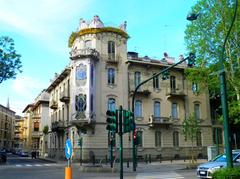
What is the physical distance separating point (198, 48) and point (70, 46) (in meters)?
20.3

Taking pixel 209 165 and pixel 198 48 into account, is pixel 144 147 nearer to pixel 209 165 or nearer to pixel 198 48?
pixel 198 48

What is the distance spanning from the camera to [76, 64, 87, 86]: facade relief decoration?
37.5 m

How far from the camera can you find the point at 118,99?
38.9 meters

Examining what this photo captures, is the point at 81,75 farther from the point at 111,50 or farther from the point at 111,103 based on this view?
the point at 111,50

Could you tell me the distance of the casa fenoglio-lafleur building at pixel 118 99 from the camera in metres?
37.0

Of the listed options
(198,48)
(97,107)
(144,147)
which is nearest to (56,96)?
(97,107)

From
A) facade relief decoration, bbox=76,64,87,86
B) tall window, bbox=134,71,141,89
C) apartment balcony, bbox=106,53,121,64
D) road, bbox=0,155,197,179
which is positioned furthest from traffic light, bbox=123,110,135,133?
tall window, bbox=134,71,141,89

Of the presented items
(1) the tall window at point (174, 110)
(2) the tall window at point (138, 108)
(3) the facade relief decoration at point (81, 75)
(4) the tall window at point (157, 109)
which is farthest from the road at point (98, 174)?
(1) the tall window at point (174, 110)

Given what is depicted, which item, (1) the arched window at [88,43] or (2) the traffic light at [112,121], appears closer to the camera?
(2) the traffic light at [112,121]

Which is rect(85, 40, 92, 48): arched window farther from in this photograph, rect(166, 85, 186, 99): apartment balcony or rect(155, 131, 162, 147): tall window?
rect(155, 131, 162, 147): tall window

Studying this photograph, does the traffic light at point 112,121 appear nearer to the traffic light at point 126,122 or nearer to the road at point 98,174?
the traffic light at point 126,122

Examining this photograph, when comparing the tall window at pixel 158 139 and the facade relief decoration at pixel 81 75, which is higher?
the facade relief decoration at pixel 81 75

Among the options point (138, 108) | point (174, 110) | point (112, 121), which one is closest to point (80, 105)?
point (138, 108)

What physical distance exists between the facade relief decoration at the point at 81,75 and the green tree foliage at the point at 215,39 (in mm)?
13398
